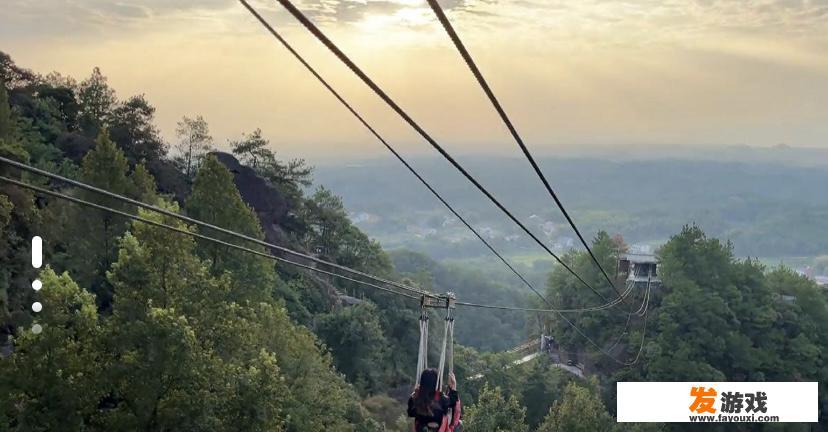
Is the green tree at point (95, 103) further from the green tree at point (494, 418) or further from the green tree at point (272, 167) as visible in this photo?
the green tree at point (494, 418)

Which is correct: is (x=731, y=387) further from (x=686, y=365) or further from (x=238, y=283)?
(x=238, y=283)

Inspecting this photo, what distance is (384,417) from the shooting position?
135ft

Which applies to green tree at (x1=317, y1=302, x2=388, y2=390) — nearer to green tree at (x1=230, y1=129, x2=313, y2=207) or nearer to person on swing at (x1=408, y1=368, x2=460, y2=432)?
green tree at (x1=230, y1=129, x2=313, y2=207)

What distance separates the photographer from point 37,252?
1097 inches

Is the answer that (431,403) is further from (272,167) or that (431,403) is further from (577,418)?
(272,167)

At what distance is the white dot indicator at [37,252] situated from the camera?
27.2 m

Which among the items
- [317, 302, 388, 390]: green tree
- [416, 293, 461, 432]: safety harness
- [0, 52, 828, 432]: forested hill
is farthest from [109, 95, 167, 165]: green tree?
[416, 293, 461, 432]: safety harness

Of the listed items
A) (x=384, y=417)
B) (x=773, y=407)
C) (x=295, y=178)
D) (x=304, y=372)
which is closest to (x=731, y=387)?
(x=773, y=407)

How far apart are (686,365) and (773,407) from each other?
7024mm

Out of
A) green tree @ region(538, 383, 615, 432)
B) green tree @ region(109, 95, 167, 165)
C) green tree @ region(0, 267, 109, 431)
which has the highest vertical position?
green tree @ region(109, 95, 167, 165)

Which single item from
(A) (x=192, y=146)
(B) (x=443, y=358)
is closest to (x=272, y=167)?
(A) (x=192, y=146)

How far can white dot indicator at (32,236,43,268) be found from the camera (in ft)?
89.2

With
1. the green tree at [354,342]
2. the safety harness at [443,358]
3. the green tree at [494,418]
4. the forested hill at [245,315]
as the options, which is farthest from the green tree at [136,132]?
the safety harness at [443,358]

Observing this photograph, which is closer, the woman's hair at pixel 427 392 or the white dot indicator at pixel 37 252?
the woman's hair at pixel 427 392
